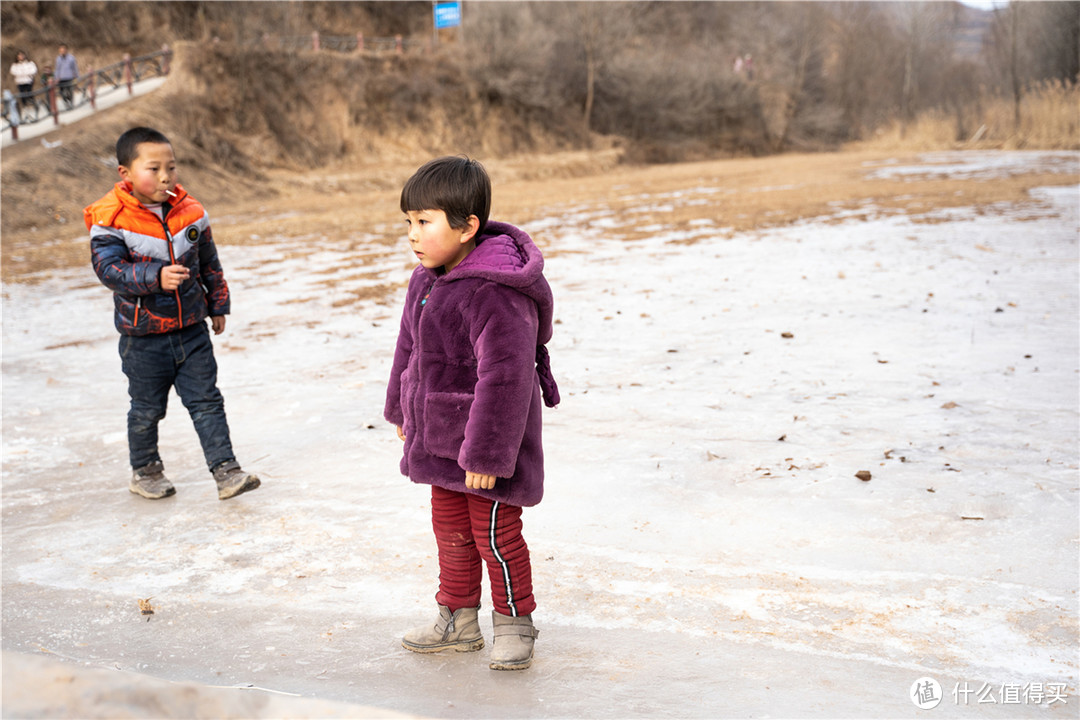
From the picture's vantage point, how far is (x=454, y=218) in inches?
102

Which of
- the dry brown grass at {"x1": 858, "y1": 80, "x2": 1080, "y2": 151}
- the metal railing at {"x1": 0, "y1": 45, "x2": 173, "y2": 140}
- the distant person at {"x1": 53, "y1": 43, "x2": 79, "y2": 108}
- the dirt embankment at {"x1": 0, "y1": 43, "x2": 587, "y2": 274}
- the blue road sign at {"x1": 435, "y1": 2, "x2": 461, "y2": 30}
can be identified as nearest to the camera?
the dirt embankment at {"x1": 0, "y1": 43, "x2": 587, "y2": 274}

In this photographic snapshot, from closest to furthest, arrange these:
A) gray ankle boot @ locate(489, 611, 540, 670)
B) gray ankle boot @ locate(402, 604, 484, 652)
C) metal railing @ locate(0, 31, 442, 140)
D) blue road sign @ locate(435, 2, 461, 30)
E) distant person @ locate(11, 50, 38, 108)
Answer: gray ankle boot @ locate(489, 611, 540, 670) → gray ankle boot @ locate(402, 604, 484, 652) → metal railing @ locate(0, 31, 442, 140) → distant person @ locate(11, 50, 38, 108) → blue road sign @ locate(435, 2, 461, 30)

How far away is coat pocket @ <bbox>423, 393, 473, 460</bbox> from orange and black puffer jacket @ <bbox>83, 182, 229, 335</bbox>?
192cm

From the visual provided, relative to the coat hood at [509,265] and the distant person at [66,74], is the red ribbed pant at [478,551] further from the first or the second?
the distant person at [66,74]

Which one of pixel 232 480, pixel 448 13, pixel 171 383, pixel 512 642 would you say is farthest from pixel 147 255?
pixel 448 13

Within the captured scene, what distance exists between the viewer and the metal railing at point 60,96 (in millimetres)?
23156

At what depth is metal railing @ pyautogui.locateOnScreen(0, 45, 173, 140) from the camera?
912 inches

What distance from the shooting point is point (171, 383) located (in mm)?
4379

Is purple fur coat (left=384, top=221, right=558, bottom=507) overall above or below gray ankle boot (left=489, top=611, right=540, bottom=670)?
above

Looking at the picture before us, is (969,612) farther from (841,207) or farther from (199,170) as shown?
(199,170)

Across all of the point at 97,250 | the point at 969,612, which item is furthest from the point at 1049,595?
the point at 97,250

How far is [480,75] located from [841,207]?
90.0ft

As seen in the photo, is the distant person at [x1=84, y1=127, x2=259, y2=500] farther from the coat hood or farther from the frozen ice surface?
the coat hood

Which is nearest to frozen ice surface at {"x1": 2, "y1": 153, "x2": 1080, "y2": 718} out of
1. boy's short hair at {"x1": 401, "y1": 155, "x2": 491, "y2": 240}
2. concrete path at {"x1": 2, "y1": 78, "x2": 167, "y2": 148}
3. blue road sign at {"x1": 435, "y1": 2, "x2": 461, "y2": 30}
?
boy's short hair at {"x1": 401, "y1": 155, "x2": 491, "y2": 240}
